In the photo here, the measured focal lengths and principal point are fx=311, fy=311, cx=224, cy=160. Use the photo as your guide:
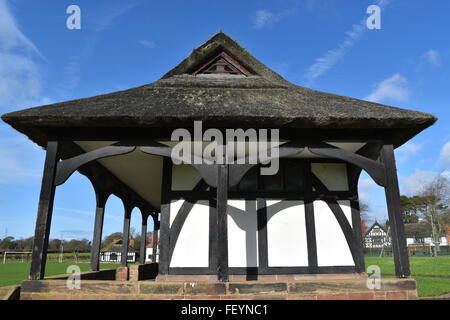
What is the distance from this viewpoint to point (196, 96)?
226 inches

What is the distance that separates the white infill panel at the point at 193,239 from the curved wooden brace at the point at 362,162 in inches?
101

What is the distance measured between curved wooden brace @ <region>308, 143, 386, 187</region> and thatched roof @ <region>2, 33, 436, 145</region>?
0.41m

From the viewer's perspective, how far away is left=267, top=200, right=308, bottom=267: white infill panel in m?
6.12

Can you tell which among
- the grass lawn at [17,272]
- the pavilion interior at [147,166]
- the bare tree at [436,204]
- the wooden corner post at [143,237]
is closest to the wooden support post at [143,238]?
the wooden corner post at [143,237]

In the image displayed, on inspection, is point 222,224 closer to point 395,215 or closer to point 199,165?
point 199,165

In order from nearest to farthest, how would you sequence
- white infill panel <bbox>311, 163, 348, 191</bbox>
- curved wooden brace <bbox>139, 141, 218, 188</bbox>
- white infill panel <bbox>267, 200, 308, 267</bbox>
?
curved wooden brace <bbox>139, 141, 218, 188</bbox>, white infill panel <bbox>267, 200, 308, 267</bbox>, white infill panel <bbox>311, 163, 348, 191</bbox>

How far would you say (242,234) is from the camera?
6.22 m

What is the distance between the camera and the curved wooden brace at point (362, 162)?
16.5 feet

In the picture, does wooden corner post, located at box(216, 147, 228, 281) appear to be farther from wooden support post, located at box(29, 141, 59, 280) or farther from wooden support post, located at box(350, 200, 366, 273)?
wooden support post, located at box(350, 200, 366, 273)

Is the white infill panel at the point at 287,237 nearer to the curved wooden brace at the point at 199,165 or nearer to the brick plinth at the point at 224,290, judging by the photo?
the brick plinth at the point at 224,290

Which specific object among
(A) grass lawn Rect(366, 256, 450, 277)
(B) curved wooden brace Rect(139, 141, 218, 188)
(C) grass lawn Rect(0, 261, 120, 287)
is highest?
(B) curved wooden brace Rect(139, 141, 218, 188)

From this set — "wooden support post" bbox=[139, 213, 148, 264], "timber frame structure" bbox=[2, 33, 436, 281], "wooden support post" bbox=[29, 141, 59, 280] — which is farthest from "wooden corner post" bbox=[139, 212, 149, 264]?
"wooden support post" bbox=[29, 141, 59, 280]

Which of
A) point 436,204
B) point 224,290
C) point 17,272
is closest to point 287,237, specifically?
point 224,290
